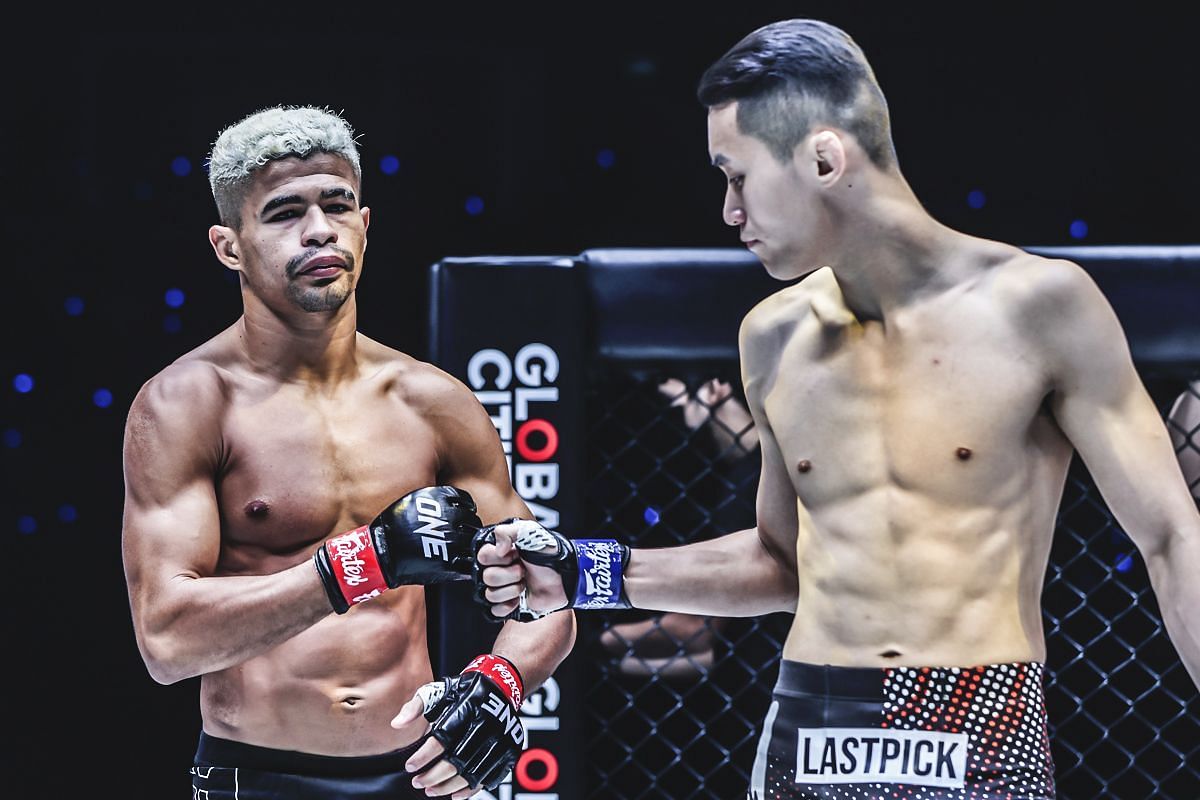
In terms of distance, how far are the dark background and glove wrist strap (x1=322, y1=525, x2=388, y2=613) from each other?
1149 millimetres

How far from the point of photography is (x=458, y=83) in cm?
290

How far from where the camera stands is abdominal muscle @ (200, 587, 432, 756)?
5.81 ft

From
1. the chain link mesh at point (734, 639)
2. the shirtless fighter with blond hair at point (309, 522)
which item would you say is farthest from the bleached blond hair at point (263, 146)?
the chain link mesh at point (734, 639)

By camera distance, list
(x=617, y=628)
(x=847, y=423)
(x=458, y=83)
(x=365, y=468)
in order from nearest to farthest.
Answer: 1. (x=847, y=423)
2. (x=365, y=468)
3. (x=617, y=628)
4. (x=458, y=83)

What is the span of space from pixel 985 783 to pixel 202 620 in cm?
91

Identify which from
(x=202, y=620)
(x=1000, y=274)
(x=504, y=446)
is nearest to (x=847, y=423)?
(x=1000, y=274)

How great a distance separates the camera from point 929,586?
141 centimetres

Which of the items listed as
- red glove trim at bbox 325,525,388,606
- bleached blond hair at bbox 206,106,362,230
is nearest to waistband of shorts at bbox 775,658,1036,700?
red glove trim at bbox 325,525,388,606

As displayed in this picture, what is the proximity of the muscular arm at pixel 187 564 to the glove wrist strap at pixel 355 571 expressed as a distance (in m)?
0.03

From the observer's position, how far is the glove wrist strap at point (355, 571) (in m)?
1.66

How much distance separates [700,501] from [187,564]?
0.92m

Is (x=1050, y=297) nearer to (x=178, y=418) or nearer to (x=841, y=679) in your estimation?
(x=841, y=679)

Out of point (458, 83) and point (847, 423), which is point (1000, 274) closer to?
point (847, 423)

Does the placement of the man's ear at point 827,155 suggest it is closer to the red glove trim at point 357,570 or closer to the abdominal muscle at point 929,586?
the abdominal muscle at point 929,586
